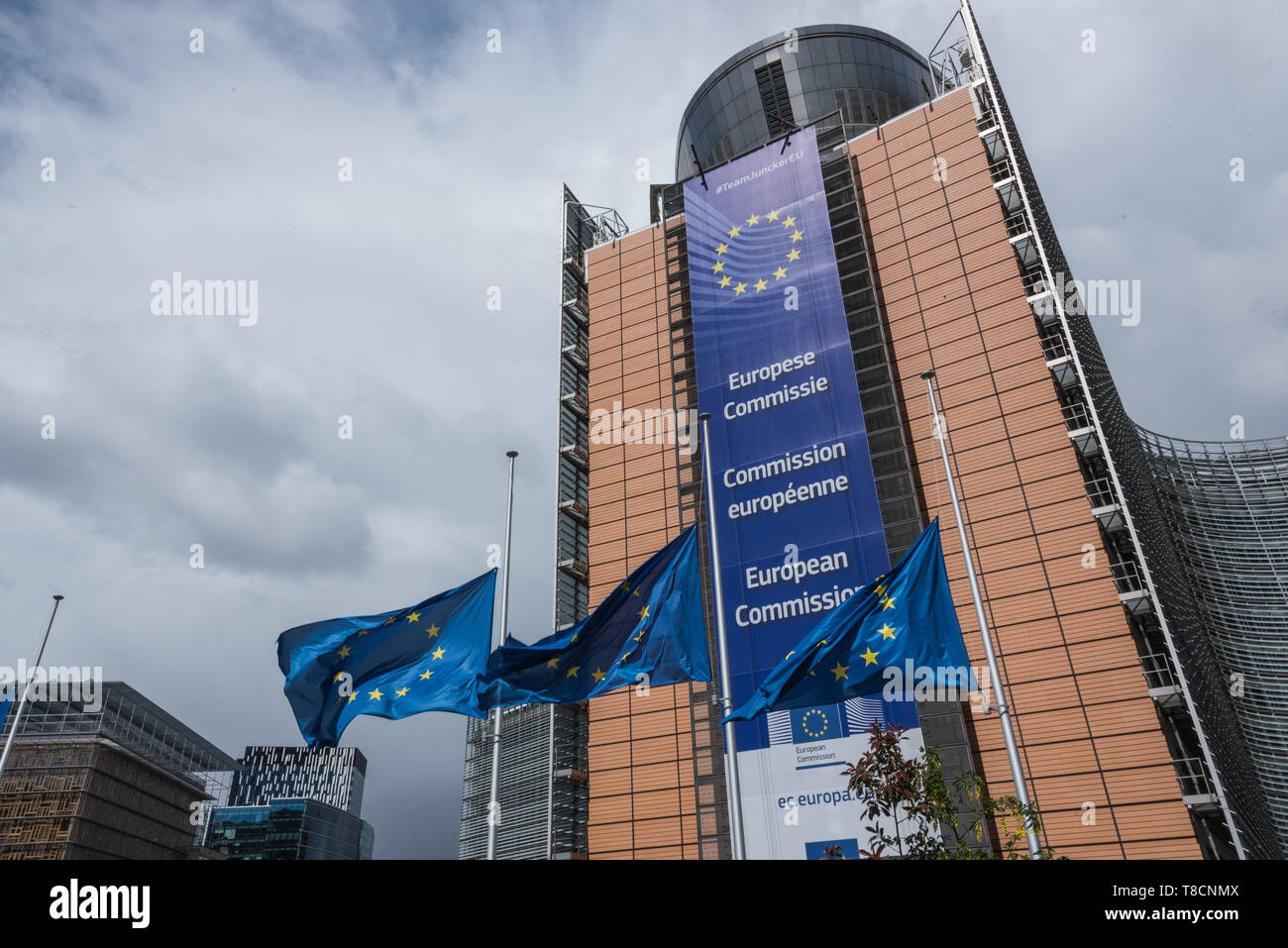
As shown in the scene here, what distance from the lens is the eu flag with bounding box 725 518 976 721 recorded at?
14.2 meters

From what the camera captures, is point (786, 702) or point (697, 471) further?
point (697, 471)

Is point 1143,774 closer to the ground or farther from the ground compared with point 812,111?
closer to the ground

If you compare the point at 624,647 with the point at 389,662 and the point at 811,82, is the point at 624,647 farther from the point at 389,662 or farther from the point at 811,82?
the point at 811,82

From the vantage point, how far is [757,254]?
45.9 m

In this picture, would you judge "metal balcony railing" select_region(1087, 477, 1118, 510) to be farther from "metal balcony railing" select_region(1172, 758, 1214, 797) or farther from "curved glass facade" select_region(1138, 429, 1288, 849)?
"curved glass facade" select_region(1138, 429, 1288, 849)

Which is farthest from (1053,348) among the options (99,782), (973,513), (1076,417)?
(99,782)

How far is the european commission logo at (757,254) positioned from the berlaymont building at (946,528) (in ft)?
0.51

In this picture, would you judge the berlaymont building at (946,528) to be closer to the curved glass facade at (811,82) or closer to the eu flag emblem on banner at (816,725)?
the eu flag emblem on banner at (816,725)

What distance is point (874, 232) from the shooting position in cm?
4528

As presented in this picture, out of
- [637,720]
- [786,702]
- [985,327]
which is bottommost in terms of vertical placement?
[786,702]
